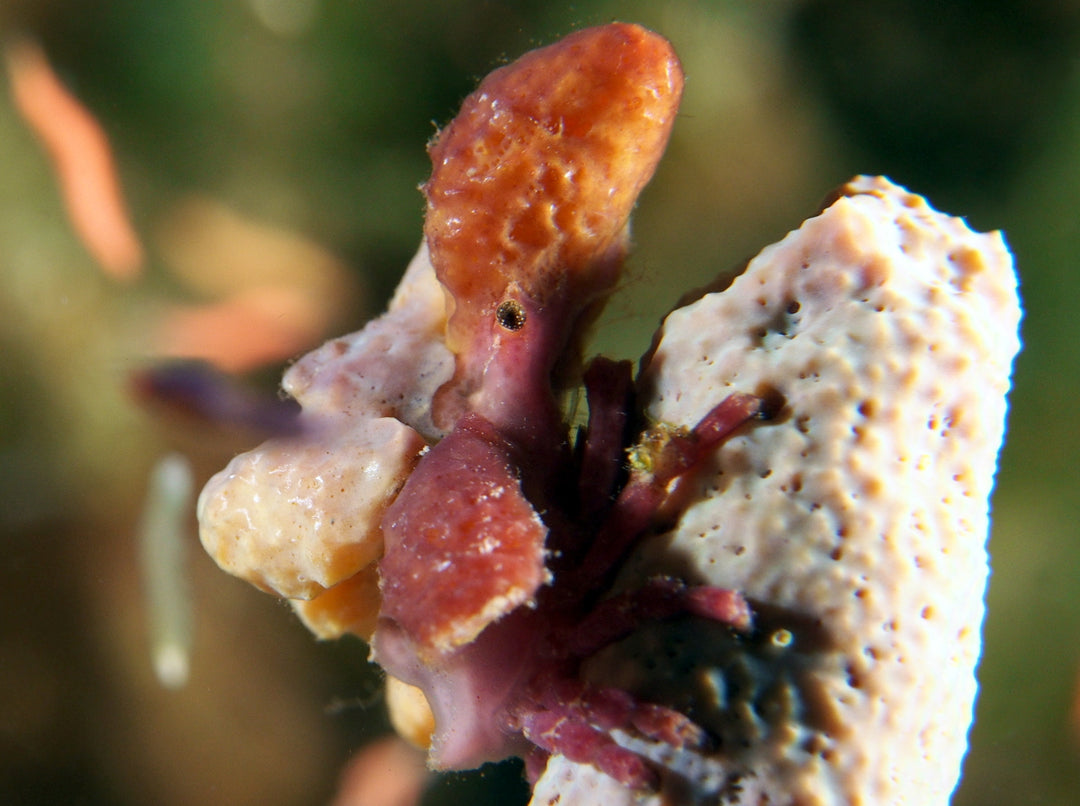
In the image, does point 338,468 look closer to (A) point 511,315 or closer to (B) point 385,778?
(A) point 511,315

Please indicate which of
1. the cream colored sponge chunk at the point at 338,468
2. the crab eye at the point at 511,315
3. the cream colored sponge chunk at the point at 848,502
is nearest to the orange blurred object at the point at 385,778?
the cream colored sponge chunk at the point at 338,468

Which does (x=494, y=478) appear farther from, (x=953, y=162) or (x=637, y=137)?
(x=953, y=162)

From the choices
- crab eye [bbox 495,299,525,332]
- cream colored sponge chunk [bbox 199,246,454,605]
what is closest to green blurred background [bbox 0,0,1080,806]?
cream colored sponge chunk [bbox 199,246,454,605]


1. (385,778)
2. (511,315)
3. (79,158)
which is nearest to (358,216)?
(79,158)

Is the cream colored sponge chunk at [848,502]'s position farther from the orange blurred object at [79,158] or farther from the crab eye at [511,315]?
the orange blurred object at [79,158]

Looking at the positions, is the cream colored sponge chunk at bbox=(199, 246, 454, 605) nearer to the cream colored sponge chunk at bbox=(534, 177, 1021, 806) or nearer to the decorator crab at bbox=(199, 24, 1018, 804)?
the decorator crab at bbox=(199, 24, 1018, 804)

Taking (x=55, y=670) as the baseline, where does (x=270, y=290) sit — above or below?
above

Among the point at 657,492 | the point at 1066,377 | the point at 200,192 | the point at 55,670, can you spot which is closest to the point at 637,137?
the point at 657,492
